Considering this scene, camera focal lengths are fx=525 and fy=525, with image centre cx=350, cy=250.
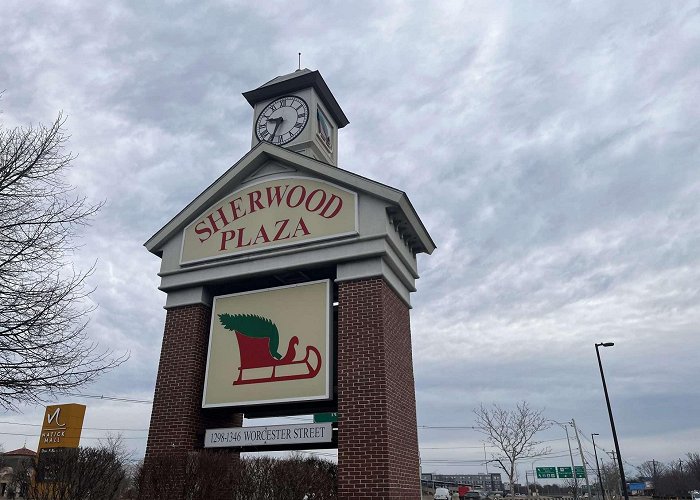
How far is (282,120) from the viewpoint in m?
20.1

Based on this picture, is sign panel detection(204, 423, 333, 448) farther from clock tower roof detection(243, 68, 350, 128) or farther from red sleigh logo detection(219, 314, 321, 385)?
clock tower roof detection(243, 68, 350, 128)

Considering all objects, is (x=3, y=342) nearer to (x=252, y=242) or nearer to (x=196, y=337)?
(x=196, y=337)

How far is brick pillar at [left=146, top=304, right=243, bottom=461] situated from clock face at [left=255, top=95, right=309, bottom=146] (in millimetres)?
7380

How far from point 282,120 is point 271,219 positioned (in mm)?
5904

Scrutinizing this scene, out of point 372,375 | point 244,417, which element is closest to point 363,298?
point 372,375

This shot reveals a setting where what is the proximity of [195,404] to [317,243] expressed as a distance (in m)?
5.55

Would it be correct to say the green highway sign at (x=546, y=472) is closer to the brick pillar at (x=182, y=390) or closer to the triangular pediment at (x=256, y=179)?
the triangular pediment at (x=256, y=179)

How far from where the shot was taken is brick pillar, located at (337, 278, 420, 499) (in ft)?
38.9

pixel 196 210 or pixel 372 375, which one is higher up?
pixel 196 210

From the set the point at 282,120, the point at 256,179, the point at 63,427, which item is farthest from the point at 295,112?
the point at 63,427

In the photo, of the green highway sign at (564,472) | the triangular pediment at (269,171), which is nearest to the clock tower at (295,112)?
the triangular pediment at (269,171)

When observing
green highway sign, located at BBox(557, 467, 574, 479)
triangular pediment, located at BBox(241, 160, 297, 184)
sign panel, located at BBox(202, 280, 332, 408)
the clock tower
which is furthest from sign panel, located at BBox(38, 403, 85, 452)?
green highway sign, located at BBox(557, 467, 574, 479)

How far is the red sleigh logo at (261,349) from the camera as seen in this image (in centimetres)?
1373

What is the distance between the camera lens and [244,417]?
655 inches
